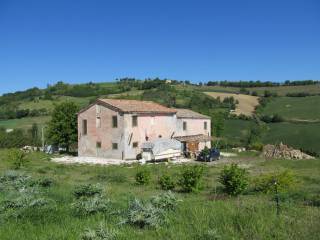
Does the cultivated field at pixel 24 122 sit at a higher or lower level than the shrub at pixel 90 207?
lower

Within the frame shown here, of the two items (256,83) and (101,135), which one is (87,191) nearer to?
(101,135)

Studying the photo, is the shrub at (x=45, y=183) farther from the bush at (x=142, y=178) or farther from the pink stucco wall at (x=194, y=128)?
the pink stucco wall at (x=194, y=128)

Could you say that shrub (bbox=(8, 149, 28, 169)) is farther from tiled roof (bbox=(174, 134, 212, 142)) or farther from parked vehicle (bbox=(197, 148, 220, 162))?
tiled roof (bbox=(174, 134, 212, 142))

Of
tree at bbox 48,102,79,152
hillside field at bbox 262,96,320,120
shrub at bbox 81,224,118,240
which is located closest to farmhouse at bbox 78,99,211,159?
tree at bbox 48,102,79,152

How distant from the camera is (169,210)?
9203mm

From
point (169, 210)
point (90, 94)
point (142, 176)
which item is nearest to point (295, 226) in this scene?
point (169, 210)

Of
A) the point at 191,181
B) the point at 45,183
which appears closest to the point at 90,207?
the point at 45,183

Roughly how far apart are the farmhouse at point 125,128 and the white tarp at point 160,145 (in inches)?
64.6

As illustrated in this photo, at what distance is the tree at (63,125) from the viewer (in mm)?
46438

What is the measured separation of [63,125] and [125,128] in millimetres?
9255

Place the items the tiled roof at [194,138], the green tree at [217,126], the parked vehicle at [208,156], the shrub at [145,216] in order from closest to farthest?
1. the shrub at [145,216]
2. the parked vehicle at [208,156]
3. the tiled roof at [194,138]
4. the green tree at [217,126]

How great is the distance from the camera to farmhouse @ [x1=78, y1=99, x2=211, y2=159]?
136ft

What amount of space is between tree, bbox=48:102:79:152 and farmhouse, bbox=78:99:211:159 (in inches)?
99.8

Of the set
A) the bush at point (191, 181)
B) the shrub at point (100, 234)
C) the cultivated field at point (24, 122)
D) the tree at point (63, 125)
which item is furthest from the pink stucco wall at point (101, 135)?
the shrub at point (100, 234)
